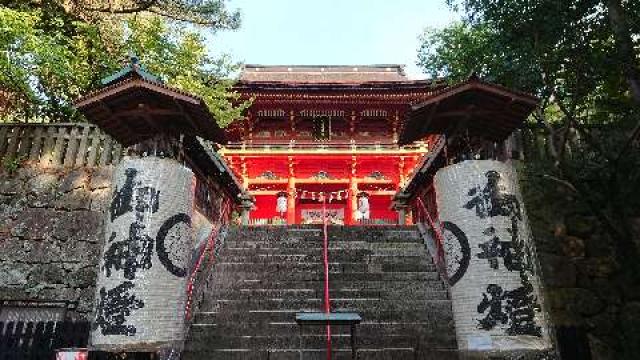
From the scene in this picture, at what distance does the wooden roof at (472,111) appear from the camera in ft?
18.3

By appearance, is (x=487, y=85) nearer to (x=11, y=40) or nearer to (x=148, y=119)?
(x=148, y=119)

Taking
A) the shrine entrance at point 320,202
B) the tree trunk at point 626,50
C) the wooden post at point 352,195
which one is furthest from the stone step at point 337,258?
the shrine entrance at point 320,202

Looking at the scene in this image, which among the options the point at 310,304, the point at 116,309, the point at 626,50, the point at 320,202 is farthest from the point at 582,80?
the point at 320,202

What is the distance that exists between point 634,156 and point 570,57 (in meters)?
2.03

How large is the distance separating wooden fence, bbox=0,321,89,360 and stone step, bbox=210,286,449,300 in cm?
217

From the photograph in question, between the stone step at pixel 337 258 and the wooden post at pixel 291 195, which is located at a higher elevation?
the wooden post at pixel 291 195

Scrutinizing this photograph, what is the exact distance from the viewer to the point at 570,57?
7.64 m

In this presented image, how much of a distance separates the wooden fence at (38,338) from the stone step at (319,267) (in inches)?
97.3

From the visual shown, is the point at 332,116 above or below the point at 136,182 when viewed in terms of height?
above

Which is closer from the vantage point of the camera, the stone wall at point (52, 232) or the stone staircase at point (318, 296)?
the stone staircase at point (318, 296)

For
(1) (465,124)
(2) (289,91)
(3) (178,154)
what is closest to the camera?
(1) (465,124)

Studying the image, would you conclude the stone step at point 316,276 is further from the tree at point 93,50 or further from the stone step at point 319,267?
the tree at point 93,50

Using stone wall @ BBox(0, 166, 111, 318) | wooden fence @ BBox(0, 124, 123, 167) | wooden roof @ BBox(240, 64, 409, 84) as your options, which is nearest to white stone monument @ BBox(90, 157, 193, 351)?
stone wall @ BBox(0, 166, 111, 318)

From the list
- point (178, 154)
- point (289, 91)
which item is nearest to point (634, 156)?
point (178, 154)
